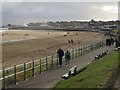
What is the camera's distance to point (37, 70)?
16.9m

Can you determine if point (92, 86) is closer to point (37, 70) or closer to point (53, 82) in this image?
point (53, 82)

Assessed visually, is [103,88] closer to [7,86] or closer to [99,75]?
[99,75]

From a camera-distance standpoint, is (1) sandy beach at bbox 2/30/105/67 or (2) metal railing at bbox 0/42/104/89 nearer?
(2) metal railing at bbox 0/42/104/89

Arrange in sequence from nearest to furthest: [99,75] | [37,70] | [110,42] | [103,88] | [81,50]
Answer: [103,88] < [99,75] < [37,70] < [81,50] < [110,42]

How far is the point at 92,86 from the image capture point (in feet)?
33.0

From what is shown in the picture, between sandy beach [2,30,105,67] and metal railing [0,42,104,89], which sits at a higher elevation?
metal railing [0,42,104,89]

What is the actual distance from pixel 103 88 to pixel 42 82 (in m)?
3.82

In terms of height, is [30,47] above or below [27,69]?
below

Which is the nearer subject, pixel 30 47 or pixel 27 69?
pixel 27 69

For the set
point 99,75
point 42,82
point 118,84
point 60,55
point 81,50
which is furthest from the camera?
point 81,50

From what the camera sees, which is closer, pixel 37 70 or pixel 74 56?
pixel 37 70

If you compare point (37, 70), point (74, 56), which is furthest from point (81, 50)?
point (37, 70)

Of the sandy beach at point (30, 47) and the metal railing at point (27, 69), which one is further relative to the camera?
the sandy beach at point (30, 47)

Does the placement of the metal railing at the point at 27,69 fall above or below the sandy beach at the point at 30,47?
above
